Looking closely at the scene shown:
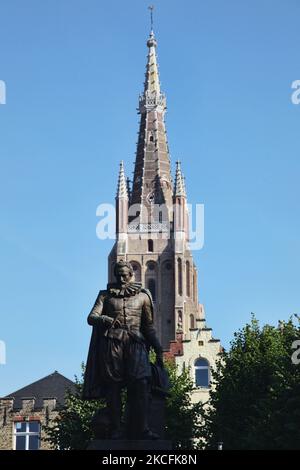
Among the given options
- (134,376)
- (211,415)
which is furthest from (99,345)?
(211,415)

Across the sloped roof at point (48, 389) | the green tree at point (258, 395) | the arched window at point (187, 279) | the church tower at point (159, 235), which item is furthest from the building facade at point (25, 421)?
the arched window at point (187, 279)

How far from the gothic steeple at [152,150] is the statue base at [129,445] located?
372 ft

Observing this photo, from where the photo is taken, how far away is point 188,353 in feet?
184

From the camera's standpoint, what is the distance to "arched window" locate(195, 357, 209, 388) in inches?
2190

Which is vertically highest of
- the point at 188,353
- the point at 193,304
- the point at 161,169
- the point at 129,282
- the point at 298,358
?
the point at 161,169

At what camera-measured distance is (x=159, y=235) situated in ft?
411

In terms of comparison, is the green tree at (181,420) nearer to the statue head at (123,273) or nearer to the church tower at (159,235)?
the statue head at (123,273)

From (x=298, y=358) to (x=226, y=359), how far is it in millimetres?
6629

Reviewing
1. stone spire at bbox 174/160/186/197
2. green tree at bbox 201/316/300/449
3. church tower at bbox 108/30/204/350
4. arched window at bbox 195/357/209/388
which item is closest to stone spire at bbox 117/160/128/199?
church tower at bbox 108/30/204/350

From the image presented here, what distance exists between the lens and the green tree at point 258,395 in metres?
31.9

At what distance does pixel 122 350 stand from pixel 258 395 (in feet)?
75.5

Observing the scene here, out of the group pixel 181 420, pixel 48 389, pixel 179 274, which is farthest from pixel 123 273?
pixel 179 274

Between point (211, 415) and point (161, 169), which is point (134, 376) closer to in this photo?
point (211, 415)

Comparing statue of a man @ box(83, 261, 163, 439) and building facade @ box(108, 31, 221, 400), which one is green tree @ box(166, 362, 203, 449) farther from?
building facade @ box(108, 31, 221, 400)
